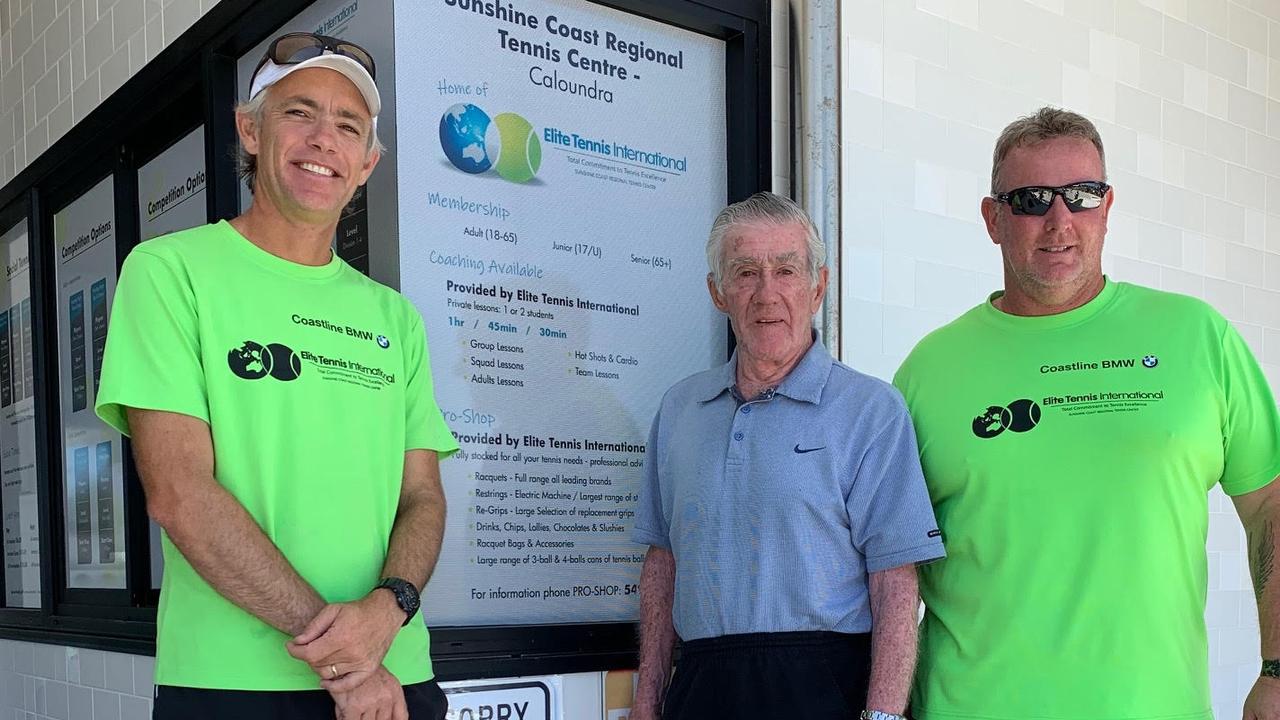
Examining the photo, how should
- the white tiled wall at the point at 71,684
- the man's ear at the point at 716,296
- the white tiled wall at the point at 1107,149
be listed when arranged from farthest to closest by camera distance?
the white tiled wall at the point at 71,684 → the white tiled wall at the point at 1107,149 → the man's ear at the point at 716,296

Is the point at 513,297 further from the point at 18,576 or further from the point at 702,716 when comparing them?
the point at 18,576

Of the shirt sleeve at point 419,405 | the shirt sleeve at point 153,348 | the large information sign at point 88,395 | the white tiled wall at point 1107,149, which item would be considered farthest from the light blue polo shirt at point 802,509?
the large information sign at point 88,395

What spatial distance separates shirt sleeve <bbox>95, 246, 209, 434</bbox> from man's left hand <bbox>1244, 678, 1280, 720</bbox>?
174 centimetres

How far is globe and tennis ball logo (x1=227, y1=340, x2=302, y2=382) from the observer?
2.02 meters

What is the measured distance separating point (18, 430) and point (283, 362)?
4.24m

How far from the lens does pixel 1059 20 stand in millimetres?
4188

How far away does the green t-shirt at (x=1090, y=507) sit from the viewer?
2236mm

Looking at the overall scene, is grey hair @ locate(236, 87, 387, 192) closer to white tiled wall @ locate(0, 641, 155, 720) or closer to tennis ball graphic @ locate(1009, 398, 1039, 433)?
tennis ball graphic @ locate(1009, 398, 1039, 433)

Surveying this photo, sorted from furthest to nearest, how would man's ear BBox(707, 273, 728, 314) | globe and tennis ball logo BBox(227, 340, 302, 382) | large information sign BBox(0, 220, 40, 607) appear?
large information sign BBox(0, 220, 40, 607), man's ear BBox(707, 273, 728, 314), globe and tennis ball logo BBox(227, 340, 302, 382)

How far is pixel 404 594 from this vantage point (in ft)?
6.76

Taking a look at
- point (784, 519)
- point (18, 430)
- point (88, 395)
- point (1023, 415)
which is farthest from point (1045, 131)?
point (18, 430)

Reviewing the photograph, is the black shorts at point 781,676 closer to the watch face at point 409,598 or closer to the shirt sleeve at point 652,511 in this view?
the shirt sleeve at point 652,511

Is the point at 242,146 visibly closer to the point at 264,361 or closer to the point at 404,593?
the point at 264,361

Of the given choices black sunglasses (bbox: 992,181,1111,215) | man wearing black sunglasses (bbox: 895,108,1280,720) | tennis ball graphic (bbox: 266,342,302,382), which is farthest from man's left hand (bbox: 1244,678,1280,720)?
tennis ball graphic (bbox: 266,342,302,382)
